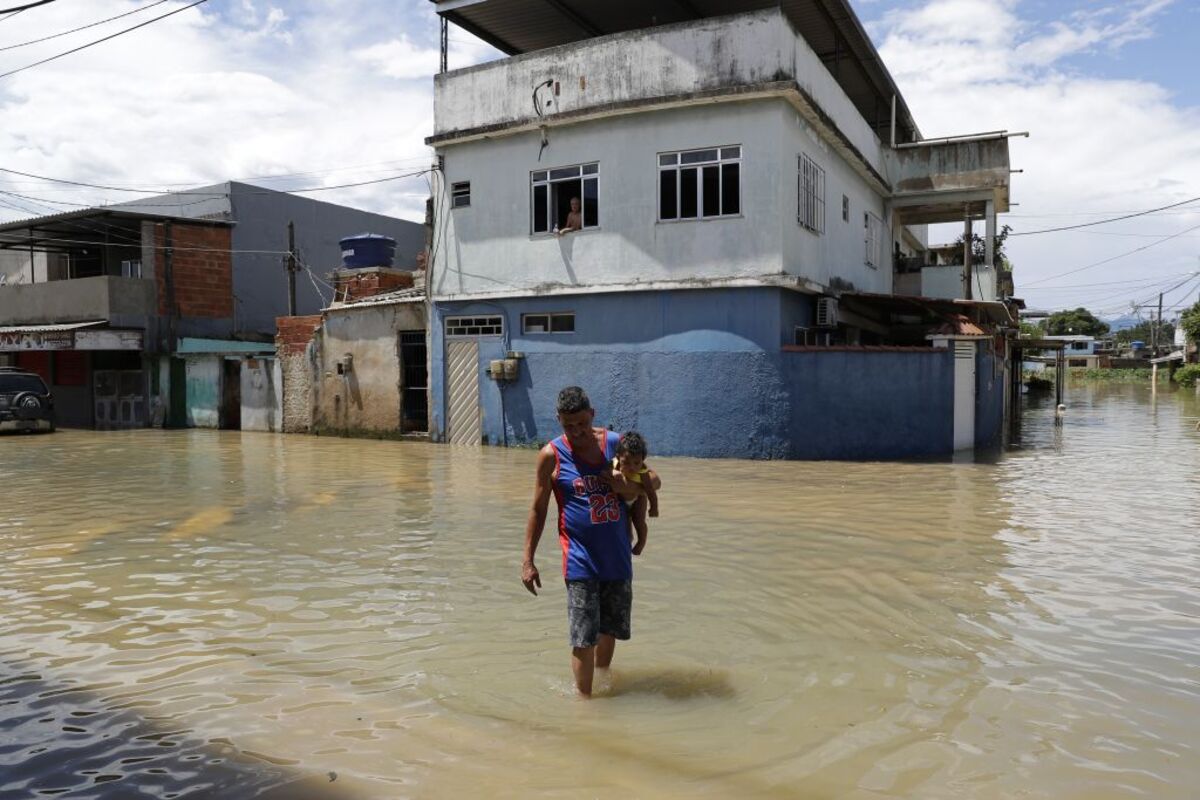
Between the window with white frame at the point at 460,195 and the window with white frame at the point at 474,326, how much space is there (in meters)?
2.39

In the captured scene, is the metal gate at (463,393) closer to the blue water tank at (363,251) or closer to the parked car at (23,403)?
the blue water tank at (363,251)

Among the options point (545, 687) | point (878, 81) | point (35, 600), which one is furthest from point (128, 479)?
point (878, 81)

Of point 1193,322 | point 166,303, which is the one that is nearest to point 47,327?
point 166,303

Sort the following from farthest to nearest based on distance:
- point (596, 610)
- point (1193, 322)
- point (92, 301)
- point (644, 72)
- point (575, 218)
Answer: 1. point (1193, 322)
2. point (92, 301)
3. point (575, 218)
4. point (644, 72)
5. point (596, 610)

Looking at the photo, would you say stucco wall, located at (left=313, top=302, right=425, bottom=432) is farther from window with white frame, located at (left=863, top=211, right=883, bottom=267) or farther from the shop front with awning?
window with white frame, located at (left=863, top=211, right=883, bottom=267)

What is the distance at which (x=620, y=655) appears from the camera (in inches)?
209

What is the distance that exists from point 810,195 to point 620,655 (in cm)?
1330

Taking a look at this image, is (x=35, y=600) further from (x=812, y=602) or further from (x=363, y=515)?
(x=812, y=602)

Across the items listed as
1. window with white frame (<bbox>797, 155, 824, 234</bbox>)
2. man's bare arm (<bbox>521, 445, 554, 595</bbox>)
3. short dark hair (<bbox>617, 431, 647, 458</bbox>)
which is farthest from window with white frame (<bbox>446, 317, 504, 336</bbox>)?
short dark hair (<bbox>617, 431, 647, 458</bbox>)

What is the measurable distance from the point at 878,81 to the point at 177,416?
2098 cm

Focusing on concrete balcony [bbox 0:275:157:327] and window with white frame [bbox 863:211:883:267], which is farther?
concrete balcony [bbox 0:275:157:327]

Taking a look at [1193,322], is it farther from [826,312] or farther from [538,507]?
[538,507]

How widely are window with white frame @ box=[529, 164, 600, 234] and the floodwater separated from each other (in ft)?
26.1

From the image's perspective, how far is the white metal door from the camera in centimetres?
1625
